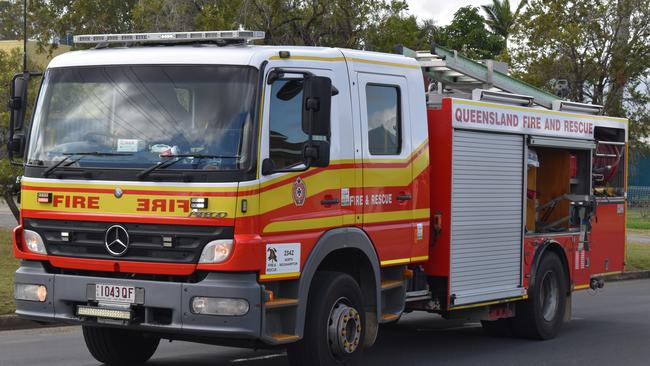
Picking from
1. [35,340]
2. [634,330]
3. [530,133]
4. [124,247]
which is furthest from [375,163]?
[634,330]

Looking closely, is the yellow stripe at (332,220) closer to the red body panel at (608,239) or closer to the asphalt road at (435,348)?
the asphalt road at (435,348)

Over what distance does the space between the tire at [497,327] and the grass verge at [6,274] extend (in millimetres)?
5416

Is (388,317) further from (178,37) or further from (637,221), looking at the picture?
(637,221)

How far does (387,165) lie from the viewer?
9570 mm

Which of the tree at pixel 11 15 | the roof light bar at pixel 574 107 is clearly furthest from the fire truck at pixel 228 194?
the tree at pixel 11 15

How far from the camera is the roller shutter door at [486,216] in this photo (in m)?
10.7

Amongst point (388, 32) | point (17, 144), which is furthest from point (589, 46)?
point (17, 144)

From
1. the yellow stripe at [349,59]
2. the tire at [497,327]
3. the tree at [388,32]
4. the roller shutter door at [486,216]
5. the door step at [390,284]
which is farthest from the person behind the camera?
the tree at [388,32]

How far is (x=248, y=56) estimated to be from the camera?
8.33 m

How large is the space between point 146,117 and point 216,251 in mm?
1219

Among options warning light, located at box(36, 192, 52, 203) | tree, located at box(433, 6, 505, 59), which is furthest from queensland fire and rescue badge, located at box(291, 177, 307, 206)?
tree, located at box(433, 6, 505, 59)

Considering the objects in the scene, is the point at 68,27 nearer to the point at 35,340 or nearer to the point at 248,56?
the point at 35,340

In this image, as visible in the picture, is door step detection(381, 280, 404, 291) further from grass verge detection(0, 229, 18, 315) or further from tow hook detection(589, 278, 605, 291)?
grass verge detection(0, 229, 18, 315)

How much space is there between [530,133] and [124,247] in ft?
17.9
